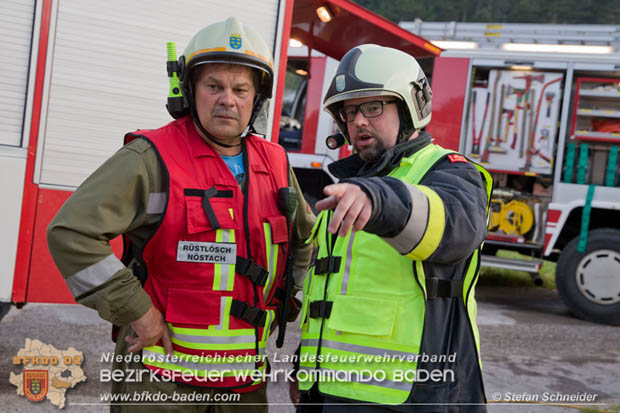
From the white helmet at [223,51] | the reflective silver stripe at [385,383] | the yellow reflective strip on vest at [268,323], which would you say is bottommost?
the reflective silver stripe at [385,383]

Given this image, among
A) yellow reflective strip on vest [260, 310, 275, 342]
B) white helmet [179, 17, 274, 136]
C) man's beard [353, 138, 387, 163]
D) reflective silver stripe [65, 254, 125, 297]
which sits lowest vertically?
yellow reflective strip on vest [260, 310, 275, 342]

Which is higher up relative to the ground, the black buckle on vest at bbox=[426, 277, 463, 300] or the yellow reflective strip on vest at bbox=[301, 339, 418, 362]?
the black buckle on vest at bbox=[426, 277, 463, 300]

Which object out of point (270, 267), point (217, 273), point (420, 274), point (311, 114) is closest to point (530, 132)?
point (311, 114)

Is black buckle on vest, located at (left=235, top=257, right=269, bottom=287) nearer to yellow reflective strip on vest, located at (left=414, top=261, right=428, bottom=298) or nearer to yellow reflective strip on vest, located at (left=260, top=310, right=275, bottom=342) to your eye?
yellow reflective strip on vest, located at (left=260, top=310, right=275, bottom=342)

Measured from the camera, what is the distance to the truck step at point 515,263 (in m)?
6.80

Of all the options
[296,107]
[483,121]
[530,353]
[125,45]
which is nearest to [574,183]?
[483,121]

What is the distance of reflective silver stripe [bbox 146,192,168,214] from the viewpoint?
6.08 ft

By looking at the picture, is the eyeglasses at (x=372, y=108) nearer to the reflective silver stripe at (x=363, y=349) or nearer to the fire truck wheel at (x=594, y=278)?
the reflective silver stripe at (x=363, y=349)

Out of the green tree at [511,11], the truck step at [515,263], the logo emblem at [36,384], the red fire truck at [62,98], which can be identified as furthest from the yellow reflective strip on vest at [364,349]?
the green tree at [511,11]

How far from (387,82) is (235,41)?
21.4 inches

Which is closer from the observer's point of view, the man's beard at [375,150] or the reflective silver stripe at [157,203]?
the reflective silver stripe at [157,203]

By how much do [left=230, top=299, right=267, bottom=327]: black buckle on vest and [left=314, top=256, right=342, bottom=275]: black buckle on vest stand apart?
24cm

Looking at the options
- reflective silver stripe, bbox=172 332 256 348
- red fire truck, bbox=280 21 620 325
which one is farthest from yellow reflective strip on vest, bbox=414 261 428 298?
red fire truck, bbox=280 21 620 325

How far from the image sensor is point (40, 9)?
3.69 meters
